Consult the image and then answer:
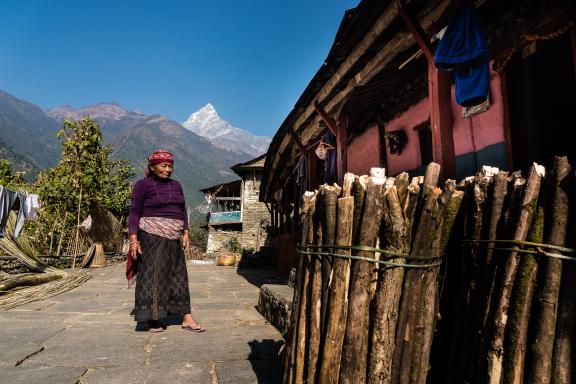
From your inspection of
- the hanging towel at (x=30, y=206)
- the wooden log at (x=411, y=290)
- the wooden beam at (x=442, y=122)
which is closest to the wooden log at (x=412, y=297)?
the wooden log at (x=411, y=290)

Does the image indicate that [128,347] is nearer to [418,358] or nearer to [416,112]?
[418,358]

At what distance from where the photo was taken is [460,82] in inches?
174

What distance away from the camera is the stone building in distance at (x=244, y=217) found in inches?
1272

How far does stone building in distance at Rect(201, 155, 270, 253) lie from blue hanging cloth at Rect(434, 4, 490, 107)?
89.1ft

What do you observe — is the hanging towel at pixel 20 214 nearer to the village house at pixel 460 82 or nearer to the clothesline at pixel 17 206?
the clothesline at pixel 17 206

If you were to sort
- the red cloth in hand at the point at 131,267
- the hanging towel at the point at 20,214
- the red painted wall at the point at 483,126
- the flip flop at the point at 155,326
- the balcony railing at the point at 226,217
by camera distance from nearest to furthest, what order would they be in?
the flip flop at the point at 155,326 < the red cloth in hand at the point at 131,267 < the red painted wall at the point at 483,126 < the hanging towel at the point at 20,214 < the balcony railing at the point at 226,217

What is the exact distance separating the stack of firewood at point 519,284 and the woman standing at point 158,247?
9.98 ft

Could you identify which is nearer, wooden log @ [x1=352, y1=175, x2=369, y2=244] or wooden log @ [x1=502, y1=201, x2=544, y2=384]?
wooden log @ [x1=502, y1=201, x2=544, y2=384]

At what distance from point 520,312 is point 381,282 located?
0.54 meters

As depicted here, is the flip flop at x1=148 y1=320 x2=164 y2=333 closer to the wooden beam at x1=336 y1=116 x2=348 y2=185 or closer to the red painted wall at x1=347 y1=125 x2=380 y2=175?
the wooden beam at x1=336 y1=116 x2=348 y2=185

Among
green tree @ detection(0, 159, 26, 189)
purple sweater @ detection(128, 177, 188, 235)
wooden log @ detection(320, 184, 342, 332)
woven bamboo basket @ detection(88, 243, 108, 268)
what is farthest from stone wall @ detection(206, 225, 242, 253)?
wooden log @ detection(320, 184, 342, 332)

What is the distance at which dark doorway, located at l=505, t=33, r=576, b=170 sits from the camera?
4961 millimetres

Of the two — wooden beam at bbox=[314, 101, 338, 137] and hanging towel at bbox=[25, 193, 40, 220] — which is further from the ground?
wooden beam at bbox=[314, 101, 338, 137]

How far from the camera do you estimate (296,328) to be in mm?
2027
